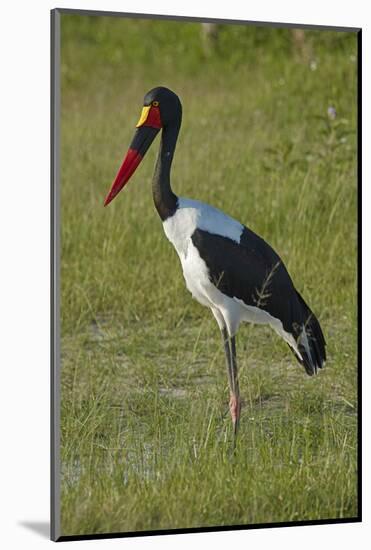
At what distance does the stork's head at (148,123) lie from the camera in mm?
5719

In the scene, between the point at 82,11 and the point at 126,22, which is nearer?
the point at 82,11

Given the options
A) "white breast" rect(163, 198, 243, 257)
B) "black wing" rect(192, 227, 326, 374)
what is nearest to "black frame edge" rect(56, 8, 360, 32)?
"white breast" rect(163, 198, 243, 257)

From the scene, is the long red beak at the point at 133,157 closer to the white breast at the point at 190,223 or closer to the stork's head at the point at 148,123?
the stork's head at the point at 148,123

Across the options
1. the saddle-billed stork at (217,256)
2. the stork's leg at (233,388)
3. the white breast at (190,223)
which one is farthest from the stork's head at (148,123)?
the stork's leg at (233,388)

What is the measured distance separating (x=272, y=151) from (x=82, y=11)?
8.15 ft

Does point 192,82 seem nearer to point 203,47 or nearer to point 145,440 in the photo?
point 203,47

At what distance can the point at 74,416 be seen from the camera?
235 inches

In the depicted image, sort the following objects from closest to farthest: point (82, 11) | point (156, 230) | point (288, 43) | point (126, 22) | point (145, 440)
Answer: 1. point (82, 11)
2. point (145, 440)
3. point (156, 230)
4. point (288, 43)
5. point (126, 22)

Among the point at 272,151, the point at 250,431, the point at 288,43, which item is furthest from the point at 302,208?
the point at 250,431

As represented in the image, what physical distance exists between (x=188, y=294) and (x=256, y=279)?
140 centimetres

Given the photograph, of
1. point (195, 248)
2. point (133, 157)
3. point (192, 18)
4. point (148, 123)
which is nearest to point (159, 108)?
point (148, 123)

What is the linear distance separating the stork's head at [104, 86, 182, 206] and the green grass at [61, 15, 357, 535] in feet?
3.34

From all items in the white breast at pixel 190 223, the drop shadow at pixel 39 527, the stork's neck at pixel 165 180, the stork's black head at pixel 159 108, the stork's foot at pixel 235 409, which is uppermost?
the stork's black head at pixel 159 108

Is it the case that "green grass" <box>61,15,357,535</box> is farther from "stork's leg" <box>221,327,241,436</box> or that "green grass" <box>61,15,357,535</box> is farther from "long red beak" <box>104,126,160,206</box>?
"long red beak" <box>104,126,160,206</box>
